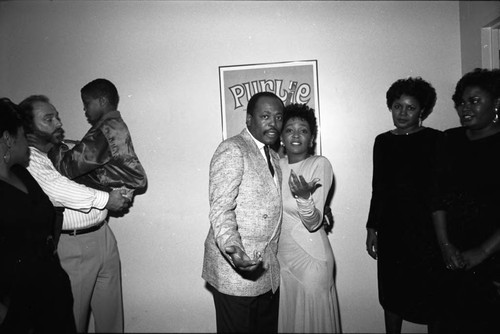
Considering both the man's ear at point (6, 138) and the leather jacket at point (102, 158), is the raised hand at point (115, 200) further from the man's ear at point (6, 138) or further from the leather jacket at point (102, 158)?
the man's ear at point (6, 138)

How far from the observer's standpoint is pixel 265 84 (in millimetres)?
2898

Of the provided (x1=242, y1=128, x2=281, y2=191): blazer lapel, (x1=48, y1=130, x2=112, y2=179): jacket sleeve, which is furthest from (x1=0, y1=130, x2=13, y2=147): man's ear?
(x1=242, y1=128, x2=281, y2=191): blazer lapel

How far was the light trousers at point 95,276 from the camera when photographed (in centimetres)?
243

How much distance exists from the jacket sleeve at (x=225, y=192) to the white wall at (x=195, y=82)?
1.15 meters

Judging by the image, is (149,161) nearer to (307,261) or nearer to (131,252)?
(131,252)

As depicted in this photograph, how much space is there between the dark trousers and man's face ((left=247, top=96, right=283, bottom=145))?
3.01 feet

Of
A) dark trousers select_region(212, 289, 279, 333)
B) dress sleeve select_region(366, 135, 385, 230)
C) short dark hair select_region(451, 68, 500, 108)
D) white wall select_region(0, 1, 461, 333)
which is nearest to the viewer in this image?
dark trousers select_region(212, 289, 279, 333)

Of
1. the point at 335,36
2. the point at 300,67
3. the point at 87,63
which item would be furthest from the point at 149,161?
the point at 335,36

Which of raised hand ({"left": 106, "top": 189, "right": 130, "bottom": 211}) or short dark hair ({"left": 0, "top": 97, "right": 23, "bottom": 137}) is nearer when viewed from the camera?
short dark hair ({"left": 0, "top": 97, "right": 23, "bottom": 137})

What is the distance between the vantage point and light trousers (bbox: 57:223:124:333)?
2.43m

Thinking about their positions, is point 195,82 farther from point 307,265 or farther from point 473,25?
point 473,25

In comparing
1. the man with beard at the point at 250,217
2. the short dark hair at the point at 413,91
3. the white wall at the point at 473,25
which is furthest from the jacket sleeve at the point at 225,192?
the white wall at the point at 473,25

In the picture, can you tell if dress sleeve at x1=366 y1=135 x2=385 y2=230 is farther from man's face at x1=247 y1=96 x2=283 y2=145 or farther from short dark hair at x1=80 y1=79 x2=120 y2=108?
short dark hair at x1=80 y1=79 x2=120 y2=108

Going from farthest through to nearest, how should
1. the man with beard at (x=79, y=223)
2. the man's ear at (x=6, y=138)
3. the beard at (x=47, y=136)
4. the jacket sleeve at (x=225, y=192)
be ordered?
the beard at (x=47, y=136), the man with beard at (x=79, y=223), the man's ear at (x=6, y=138), the jacket sleeve at (x=225, y=192)
